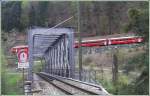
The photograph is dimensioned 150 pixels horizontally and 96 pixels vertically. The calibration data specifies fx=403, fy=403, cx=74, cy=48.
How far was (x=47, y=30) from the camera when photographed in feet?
40.9

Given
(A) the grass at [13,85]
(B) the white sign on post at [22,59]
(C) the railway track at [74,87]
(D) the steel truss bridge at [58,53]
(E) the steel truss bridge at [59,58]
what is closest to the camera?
(C) the railway track at [74,87]

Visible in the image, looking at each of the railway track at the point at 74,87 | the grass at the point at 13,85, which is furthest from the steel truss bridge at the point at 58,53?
the grass at the point at 13,85

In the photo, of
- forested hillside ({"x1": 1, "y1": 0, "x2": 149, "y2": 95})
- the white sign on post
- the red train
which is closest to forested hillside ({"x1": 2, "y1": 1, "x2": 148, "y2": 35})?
forested hillside ({"x1": 1, "y1": 0, "x2": 149, "y2": 95})

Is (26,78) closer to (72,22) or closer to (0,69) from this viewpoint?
(0,69)

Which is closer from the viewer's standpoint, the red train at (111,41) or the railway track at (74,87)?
the railway track at (74,87)

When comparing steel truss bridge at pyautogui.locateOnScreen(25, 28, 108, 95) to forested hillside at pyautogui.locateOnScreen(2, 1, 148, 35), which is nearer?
steel truss bridge at pyautogui.locateOnScreen(25, 28, 108, 95)

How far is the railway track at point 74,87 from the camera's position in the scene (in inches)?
439

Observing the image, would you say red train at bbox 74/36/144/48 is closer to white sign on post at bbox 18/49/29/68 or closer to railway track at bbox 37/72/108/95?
railway track at bbox 37/72/108/95

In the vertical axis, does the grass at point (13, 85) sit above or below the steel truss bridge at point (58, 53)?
below

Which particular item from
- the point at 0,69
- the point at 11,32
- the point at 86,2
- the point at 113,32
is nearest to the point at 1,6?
the point at 11,32

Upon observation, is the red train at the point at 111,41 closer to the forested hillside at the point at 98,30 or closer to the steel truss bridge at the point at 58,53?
the steel truss bridge at the point at 58,53

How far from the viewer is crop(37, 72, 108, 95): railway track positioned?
11.1m

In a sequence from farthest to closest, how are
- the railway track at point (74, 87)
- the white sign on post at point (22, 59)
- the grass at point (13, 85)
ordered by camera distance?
1. the grass at point (13, 85)
2. the white sign on post at point (22, 59)
3. the railway track at point (74, 87)

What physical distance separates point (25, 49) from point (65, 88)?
1659mm
